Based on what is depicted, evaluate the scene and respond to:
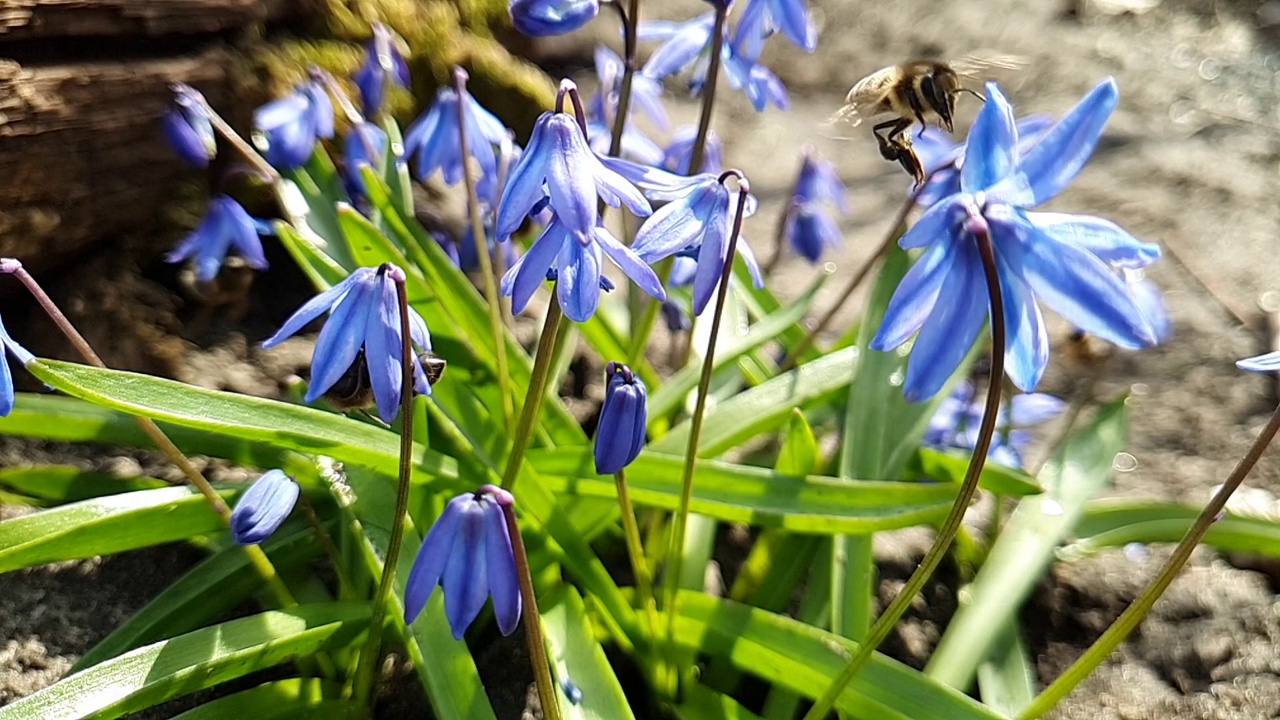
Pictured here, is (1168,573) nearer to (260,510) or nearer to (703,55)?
(260,510)

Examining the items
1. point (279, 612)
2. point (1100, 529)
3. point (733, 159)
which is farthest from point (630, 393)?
point (733, 159)

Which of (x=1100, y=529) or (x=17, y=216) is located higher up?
(x=1100, y=529)

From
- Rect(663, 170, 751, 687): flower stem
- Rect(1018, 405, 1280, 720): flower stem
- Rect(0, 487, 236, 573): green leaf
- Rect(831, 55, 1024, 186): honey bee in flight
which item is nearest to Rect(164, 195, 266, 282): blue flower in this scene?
Rect(0, 487, 236, 573): green leaf

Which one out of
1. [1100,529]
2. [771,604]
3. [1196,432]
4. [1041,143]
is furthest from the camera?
[1196,432]

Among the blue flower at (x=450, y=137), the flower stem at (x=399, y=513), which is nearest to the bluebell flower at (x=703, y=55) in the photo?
the blue flower at (x=450, y=137)

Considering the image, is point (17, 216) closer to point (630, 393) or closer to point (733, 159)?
point (630, 393)

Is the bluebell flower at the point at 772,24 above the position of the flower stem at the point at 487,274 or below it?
above

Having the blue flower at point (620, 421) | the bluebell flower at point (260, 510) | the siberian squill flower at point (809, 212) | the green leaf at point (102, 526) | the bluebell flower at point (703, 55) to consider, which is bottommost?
the green leaf at point (102, 526)

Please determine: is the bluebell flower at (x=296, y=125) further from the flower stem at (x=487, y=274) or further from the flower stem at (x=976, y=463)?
the flower stem at (x=976, y=463)
